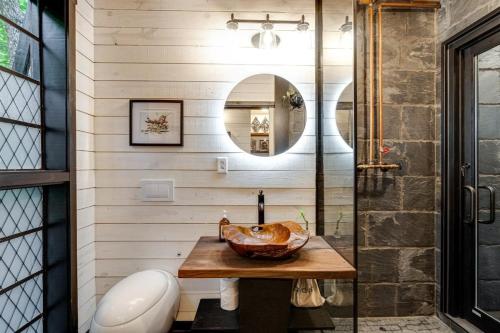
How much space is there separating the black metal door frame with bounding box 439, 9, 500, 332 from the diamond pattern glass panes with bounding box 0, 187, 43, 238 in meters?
2.73

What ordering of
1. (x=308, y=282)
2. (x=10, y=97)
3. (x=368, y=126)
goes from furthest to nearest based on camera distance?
1. (x=368, y=126)
2. (x=308, y=282)
3. (x=10, y=97)

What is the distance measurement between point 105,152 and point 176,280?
3.57 feet

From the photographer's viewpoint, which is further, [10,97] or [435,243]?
[435,243]

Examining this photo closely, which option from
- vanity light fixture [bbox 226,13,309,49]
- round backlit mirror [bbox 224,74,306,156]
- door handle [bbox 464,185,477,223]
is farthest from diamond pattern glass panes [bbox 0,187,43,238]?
door handle [bbox 464,185,477,223]

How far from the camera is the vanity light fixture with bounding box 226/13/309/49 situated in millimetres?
2107

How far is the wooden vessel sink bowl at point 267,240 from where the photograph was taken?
151 cm

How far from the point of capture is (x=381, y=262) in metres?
2.31

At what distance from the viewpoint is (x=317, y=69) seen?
87.0 inches

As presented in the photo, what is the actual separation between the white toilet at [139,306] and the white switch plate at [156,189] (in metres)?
0.53

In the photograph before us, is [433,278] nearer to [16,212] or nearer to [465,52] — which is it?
[465,52]

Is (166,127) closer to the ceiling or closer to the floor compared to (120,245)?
closer to the ceiling

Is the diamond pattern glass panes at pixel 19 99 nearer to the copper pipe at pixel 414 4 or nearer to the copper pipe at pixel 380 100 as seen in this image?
the copper pipe at pixel 380 100

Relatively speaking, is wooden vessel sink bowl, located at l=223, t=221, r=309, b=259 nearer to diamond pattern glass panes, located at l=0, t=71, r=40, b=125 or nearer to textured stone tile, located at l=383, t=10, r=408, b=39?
diamond pattern glass panes, located at l=0, t=71, r=40, b=125

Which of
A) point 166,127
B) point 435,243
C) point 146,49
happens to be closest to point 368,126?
point 435,243
